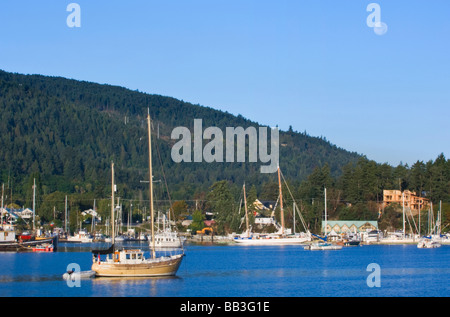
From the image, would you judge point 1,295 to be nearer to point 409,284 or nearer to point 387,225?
point 409,284

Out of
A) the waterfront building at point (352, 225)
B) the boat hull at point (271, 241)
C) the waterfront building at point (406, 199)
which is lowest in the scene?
the boat hull at point (271, 241)

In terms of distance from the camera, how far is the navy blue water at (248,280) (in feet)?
167

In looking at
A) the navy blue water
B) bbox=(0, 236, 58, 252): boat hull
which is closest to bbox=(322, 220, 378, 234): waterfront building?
the navy blue water

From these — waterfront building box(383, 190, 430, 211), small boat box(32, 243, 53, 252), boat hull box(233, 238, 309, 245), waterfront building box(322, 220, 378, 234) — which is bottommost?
boat hull box(233, 238, 309, 245)

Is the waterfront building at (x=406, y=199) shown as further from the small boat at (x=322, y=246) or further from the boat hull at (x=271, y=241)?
the small boat at (x=322, y=246)

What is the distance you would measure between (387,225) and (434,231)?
47.9 feet

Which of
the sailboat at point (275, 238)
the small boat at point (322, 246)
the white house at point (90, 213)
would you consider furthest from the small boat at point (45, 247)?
the white house at point (90, 213)

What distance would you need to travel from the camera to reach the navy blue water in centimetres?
5081

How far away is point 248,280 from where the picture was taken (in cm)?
6025

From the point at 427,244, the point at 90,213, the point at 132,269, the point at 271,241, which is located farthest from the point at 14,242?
the point at 90,213

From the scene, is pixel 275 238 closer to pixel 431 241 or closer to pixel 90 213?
pixel 431 241

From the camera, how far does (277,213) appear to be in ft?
507

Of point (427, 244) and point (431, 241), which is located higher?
point (431, 241)

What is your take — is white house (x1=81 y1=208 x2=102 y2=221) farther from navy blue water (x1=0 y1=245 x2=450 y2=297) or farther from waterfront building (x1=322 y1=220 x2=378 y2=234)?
navy blue water (x1=0 y1=245 x2=450 y2=297)
